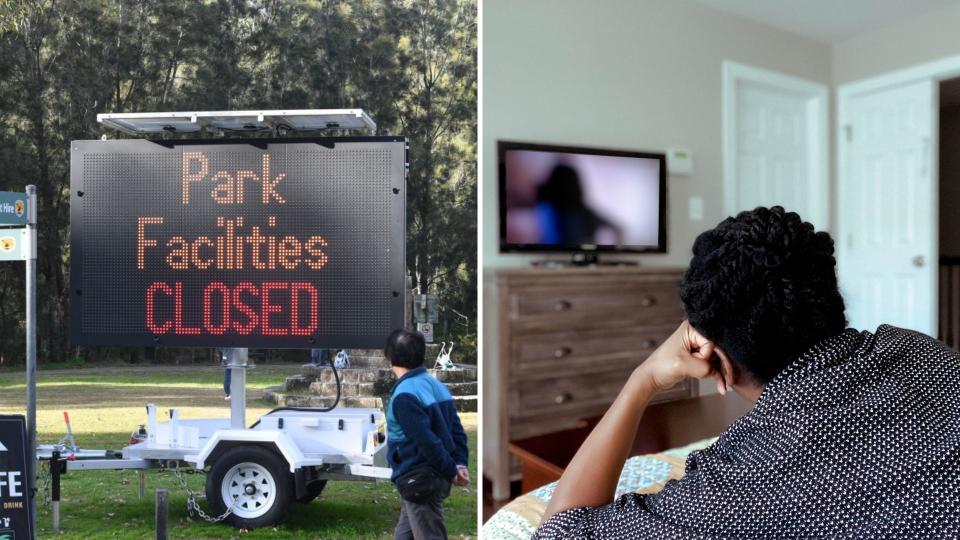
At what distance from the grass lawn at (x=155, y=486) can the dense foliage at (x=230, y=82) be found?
131mm

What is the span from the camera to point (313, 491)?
5.24 ft

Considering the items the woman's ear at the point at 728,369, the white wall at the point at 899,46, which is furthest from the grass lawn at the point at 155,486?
the white wall at the point at 899,46

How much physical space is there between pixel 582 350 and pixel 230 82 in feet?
5.79

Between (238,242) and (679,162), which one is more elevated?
(679,162)

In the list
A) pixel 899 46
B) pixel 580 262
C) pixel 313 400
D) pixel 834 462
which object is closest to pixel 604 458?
pixel 834 462

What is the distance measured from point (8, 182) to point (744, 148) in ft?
11.3

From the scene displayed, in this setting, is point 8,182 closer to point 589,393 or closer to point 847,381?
point 847,381

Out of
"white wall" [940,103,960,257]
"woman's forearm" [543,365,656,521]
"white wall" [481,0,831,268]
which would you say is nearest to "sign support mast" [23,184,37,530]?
"woman's forearm" [543,365,656,521]

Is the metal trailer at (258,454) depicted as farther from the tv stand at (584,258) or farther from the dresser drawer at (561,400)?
the tv stand at (584,258)

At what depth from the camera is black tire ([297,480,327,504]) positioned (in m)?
1.59

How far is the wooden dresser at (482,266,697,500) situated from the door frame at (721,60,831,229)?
1059 millimetres

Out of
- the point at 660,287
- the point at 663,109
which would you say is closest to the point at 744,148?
the point at 663,109

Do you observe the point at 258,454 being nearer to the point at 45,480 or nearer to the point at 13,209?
the point at 45,480

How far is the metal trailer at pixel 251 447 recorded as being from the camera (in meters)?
1.58
